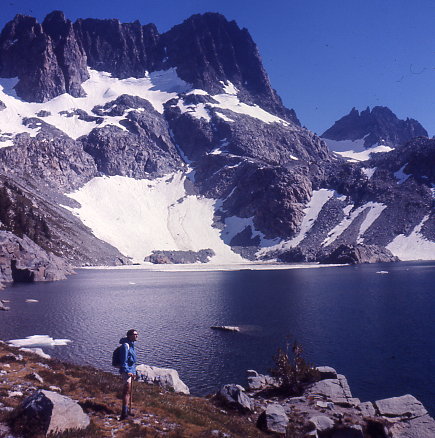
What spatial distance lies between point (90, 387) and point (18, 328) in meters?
31.7

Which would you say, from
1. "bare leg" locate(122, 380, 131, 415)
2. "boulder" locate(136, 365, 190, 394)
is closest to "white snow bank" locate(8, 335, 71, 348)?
"boulder" locate(136, 365, 190, 394)

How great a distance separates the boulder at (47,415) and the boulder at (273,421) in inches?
378

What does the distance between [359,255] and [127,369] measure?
178711mm

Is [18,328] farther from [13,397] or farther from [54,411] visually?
[54,411]

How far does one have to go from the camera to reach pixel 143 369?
2619 cm

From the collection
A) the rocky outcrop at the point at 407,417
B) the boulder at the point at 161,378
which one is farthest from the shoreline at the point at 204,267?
the rocky outcrop at the point at 407,417

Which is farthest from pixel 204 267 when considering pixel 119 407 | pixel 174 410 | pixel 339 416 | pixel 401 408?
pixel 119 407

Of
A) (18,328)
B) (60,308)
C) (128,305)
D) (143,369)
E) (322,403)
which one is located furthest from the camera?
(128,305)

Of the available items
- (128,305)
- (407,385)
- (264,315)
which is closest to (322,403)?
(407,385)

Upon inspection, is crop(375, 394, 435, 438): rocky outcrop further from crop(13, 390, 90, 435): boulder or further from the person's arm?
crop(13, 390, 90, 435): boulder

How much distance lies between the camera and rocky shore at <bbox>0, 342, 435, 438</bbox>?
42.2ft

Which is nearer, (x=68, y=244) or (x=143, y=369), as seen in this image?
(x=143, y=369)

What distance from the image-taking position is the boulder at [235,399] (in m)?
21.8

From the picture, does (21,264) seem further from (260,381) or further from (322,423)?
(322,423)
